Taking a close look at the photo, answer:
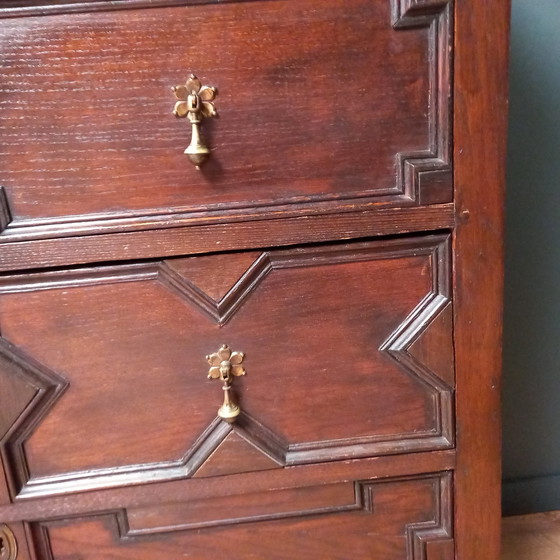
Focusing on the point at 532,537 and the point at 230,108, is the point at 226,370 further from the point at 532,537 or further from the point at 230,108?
the point at 532,537

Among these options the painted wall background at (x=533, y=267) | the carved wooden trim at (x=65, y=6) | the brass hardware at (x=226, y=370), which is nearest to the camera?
the carved wooden trim at (x=65, y=6)

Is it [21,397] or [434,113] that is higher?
[434,113]

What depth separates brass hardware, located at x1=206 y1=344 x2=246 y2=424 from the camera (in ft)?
2.26

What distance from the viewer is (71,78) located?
609mm

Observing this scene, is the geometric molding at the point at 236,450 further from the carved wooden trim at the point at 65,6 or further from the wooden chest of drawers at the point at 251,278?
the carved wooden trim at the point at 65,6

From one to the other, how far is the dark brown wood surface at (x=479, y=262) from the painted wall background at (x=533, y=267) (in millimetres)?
407

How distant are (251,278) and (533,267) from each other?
61 cm

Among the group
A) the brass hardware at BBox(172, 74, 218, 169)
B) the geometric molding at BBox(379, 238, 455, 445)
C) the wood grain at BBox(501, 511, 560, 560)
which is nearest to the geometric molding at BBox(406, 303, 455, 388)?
the geometric molding at BBox(379, 238, 455, 445)

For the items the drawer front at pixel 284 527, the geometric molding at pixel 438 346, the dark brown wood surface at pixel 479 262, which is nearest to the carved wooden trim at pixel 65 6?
the dark brown wood surface at pixel 479 262

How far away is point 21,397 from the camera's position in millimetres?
688

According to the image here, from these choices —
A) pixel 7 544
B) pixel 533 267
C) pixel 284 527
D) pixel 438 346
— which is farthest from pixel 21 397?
pixel 533 267

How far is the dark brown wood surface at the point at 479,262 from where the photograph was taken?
0.62m

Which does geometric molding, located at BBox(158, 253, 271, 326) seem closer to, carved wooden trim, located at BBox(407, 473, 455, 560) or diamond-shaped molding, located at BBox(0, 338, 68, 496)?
diamond-shaped molding, located at BBox(0, 338, 68, 496)

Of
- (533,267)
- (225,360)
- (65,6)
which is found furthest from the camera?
(533,267)
